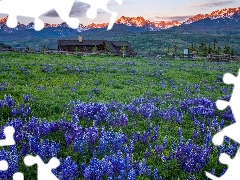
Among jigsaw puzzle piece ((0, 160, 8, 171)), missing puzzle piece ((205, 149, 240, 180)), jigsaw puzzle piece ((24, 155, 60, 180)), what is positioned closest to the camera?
jigsaw puzzle piece ((24, 155, 60, 180))

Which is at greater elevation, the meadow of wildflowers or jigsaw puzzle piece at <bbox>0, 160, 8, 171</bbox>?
jigsaw puzzle piece at <bbox>0, 160, 8, 171</bbox>

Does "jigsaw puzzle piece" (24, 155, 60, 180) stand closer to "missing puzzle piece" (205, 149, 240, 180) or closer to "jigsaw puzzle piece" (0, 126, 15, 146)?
"jigsaw puzzle piece" (0, 126, 15, 146)

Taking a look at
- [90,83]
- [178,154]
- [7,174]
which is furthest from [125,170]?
[90,83]

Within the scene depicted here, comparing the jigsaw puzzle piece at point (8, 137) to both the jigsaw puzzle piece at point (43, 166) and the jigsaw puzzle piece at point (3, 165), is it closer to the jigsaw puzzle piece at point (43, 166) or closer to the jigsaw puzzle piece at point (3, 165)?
the jigsaw puzzle piece at point (43, 166)

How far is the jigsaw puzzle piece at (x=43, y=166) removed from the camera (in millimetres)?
4766

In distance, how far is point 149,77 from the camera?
20.2 meters

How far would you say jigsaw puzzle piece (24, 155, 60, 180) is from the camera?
477 cm

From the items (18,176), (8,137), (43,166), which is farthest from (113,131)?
(18,176)

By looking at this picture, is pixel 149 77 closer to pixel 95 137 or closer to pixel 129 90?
pixel 129 90

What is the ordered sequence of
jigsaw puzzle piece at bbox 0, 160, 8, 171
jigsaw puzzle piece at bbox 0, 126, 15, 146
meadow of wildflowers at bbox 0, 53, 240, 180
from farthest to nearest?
jigsaw puzzle piece at bbox 0, 126, 15, 146 < meadow of wildflowers at bbox 0, 53, 240, 180 < jigsaw puzzle piece at bbox 0, 160, 8, 171

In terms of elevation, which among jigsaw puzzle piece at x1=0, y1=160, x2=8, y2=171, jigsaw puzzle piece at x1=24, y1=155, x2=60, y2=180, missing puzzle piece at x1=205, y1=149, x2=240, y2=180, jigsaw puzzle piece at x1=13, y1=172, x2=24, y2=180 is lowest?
missing puzzle piece at x1=205, y1=149, x2=240, y2=180

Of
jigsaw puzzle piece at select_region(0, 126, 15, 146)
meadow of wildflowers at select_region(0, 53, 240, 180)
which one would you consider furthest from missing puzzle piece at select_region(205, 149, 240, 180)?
jigsaw puzzle piece at select_region(0, 126, 15, 146)

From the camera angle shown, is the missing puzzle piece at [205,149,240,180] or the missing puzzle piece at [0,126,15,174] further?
the missing puzzle piece at [0,126,15,174]

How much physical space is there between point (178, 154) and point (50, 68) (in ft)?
51.8
